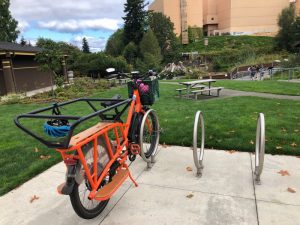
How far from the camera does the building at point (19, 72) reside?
15508 mm

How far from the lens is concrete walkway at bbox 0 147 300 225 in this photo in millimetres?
2729

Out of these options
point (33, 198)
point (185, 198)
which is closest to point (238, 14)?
point (185, 198)

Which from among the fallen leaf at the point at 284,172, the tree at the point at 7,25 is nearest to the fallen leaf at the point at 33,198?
the fallen leaf at the point at 284,172

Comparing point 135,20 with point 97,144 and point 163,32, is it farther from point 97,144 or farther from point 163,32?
point 97,144

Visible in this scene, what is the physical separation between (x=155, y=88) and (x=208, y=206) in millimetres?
1904

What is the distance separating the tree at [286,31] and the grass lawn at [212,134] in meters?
41.3

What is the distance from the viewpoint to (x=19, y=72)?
57.0 feet

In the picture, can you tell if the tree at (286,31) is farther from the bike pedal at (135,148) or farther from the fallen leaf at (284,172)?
the bike pedal at (135,148)

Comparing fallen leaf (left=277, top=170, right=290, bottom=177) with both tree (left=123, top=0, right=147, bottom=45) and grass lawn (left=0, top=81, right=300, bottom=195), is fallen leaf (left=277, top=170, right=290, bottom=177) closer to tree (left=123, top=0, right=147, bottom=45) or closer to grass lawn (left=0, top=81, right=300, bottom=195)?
grass lawn (left=0, top=81, right=300, bottom=195)

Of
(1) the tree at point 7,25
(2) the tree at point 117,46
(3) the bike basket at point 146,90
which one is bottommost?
(3) the bike basket at point 146,90

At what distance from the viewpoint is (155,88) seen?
13.6 ft

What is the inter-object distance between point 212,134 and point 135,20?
44.6 metres

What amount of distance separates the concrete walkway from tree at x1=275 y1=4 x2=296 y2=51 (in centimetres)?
4474

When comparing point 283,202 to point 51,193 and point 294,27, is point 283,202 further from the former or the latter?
point 294,27
